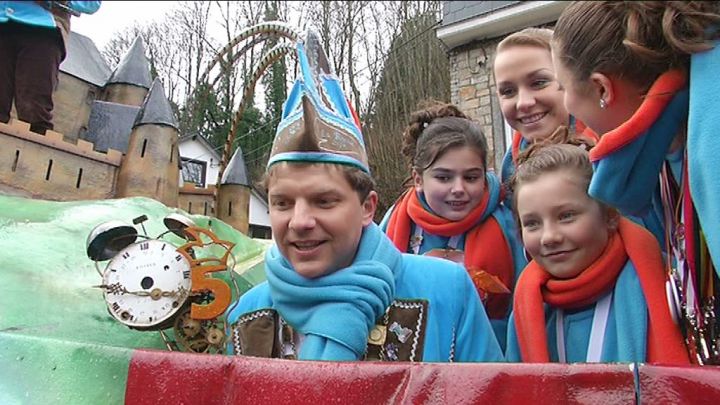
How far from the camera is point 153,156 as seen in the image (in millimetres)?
8695

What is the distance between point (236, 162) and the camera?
1172cm

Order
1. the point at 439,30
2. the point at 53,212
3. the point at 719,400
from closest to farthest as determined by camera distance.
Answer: the point at 719,400 < the point at 53,212 < the point at 439,30

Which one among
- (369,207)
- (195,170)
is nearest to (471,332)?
(369,207)

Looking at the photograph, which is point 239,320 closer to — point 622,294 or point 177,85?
point 622,294

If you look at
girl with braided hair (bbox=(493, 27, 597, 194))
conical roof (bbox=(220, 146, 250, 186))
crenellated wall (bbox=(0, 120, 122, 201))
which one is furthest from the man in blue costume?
conical roof (bbox=(220, 146, 250, 186))

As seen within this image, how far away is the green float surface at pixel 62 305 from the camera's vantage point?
3.59ft

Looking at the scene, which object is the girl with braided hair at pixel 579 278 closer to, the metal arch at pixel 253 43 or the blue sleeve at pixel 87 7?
the metal arch at pixel 253 43

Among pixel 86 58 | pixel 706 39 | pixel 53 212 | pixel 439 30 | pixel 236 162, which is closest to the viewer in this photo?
pixel 706 39

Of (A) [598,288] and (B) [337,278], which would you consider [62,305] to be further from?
(A) [598,288]

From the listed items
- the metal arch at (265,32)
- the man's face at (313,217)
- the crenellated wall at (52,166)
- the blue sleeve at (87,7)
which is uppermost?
the blue sleeve at (87,7)

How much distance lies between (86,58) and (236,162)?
6571 millimetres

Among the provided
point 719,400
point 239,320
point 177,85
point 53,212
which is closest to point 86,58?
point 177,85

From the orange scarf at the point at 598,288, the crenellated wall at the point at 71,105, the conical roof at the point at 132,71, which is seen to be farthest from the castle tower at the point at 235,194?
the orange scarf at the point at 598,288

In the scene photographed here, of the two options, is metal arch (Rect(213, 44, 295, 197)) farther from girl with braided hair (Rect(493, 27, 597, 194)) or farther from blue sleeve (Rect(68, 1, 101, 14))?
blue sleeve (Rect(68, 1, 101, 14))
